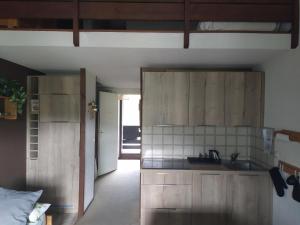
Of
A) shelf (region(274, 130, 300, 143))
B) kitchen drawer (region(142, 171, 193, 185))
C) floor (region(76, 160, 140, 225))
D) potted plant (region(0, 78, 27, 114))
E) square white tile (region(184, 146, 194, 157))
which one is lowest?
Answer: floor (region(76, 160, 140, 225))

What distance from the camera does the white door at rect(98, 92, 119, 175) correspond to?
5299 mm

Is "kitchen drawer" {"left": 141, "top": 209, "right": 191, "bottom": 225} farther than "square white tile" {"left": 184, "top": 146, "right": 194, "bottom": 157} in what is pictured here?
No

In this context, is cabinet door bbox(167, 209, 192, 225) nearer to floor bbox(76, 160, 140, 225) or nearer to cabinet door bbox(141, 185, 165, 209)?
cabinet door bbox(141, 185, 165, 209)

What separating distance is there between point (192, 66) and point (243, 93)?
747mm

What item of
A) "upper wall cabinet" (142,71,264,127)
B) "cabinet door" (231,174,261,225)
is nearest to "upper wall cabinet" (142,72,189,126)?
"upper wall cabinet" (142,71,264,127)

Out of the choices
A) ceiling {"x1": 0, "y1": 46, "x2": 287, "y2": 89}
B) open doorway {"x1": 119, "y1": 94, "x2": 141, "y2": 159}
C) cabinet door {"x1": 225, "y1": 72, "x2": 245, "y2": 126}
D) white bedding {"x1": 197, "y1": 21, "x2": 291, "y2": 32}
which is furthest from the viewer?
open doorway {"x1": 119, "y1": 94, "x2": 141, "y2": 159}

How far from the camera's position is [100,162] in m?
5.30

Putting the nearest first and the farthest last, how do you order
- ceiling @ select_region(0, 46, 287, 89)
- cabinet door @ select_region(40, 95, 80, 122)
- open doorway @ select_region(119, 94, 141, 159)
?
ceiling @ select_region(0, 46, 287, 89)
cabinet door @ select_region(40, 95, 80, 122)
open doorway @ select_region(119, 94, 141, 159)

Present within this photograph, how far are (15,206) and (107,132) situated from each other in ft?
11.7

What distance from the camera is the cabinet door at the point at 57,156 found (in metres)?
3.43

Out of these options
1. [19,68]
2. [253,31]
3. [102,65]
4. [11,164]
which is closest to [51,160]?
[11,164]

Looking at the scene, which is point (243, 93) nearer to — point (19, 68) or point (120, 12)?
point (120, 12)

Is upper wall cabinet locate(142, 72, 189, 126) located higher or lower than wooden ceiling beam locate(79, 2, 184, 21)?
lower

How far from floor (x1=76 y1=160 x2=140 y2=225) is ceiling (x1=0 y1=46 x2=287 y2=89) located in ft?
6.98
